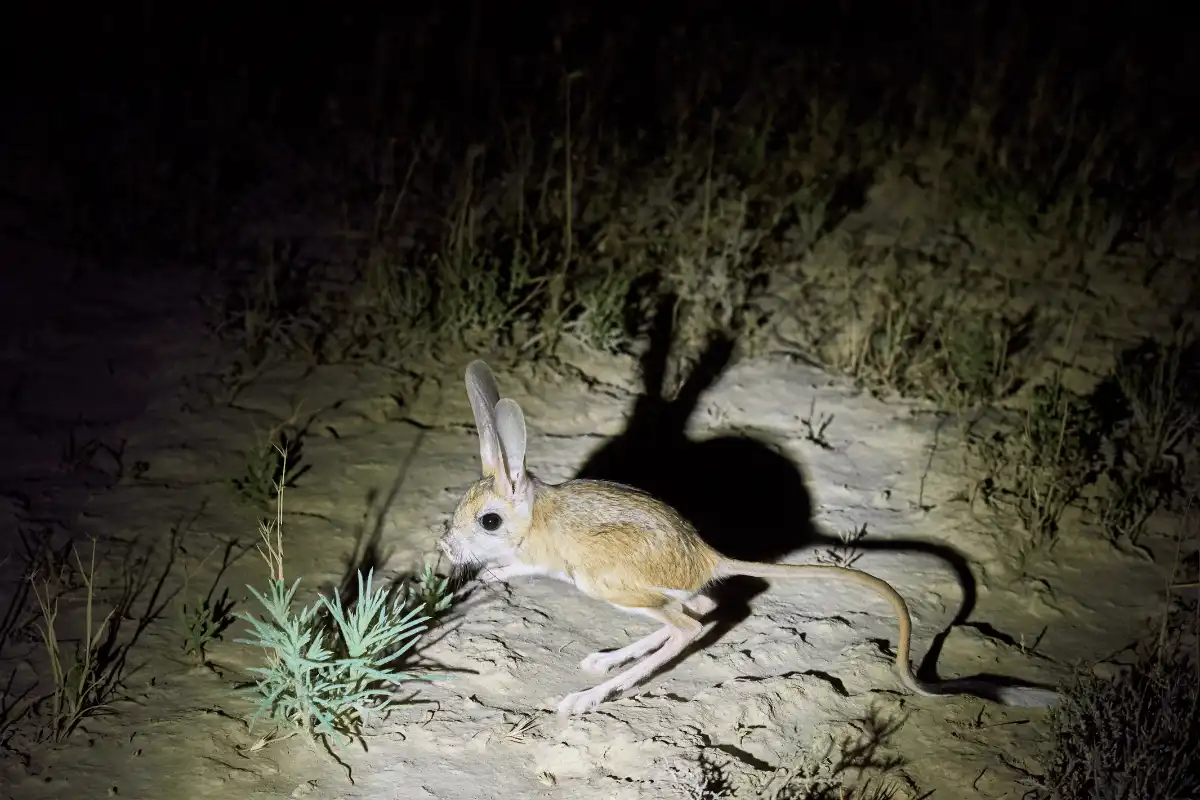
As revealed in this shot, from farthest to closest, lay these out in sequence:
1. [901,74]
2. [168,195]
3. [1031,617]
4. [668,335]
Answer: [901,74]
[168,195]
[668,335]
[1031,617]

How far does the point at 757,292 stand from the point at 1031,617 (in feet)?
8.52

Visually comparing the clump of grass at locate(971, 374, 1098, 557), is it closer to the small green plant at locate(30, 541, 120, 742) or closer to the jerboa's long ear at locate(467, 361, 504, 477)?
the jerboa's long ear at locate(467, 361, 504, 477)

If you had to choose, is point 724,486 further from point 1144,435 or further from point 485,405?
point 1144,435

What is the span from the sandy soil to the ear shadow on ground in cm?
4

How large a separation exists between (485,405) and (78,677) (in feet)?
4.84

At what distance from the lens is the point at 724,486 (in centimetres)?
455

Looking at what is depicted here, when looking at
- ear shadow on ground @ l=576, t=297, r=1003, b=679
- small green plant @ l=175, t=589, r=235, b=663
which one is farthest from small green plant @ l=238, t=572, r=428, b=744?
ear shadow on ground @ l=576, t=297, r=1003, b=679

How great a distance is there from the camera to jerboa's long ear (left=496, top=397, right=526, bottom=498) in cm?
340

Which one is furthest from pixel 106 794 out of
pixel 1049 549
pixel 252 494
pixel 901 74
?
pixel 901 74

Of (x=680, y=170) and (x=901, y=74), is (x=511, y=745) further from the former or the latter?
(x=901, y=74)

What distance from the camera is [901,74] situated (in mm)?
7895

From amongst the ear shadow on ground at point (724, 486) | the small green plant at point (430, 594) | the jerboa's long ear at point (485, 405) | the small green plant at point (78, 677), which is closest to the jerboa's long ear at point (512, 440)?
the jerboa's long ear at point (485, 405)

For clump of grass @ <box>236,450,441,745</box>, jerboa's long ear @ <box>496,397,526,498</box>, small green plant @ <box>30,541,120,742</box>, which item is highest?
jerboa's long ear @ <box>496,397,526,498</box>

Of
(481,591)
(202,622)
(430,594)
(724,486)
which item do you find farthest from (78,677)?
(724,486)
